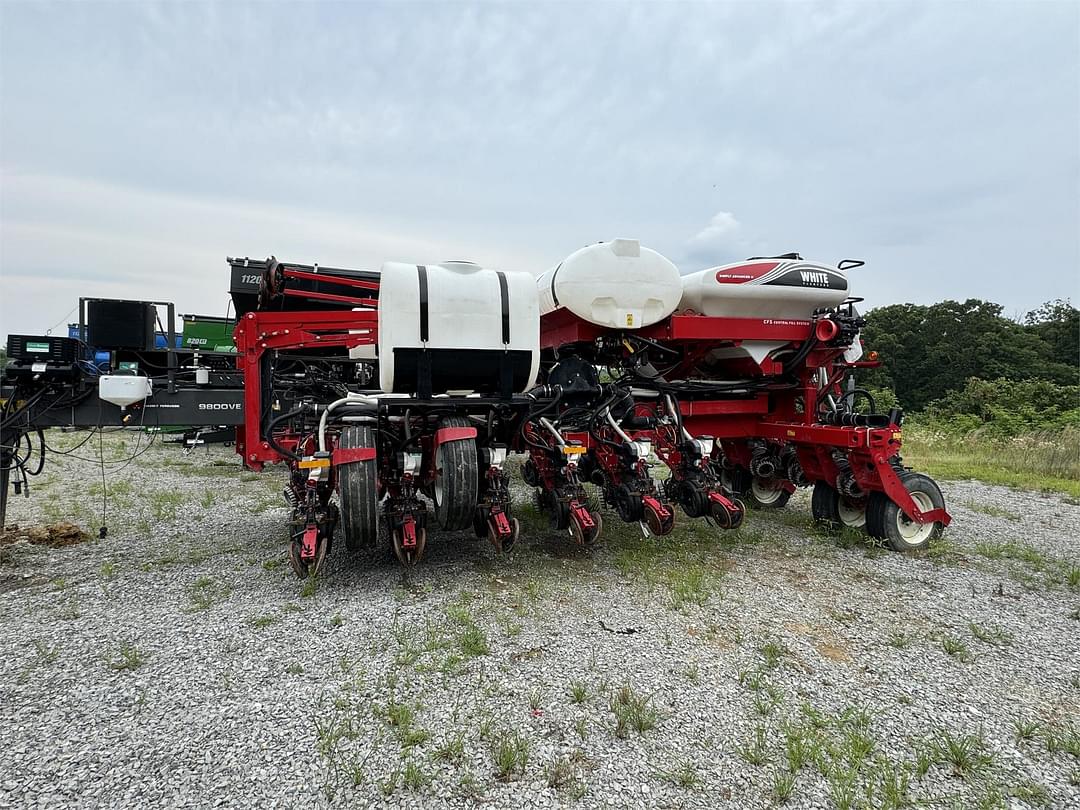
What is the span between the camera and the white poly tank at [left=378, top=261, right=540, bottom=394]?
4508mm

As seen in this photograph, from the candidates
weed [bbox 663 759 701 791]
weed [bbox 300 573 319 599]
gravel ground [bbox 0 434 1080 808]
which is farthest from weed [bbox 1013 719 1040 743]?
weed [bbox 300 573 319 599]

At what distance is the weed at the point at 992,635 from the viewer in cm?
368

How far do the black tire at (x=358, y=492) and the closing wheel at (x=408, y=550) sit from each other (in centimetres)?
30

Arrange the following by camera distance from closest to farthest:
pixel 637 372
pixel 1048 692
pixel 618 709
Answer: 1. pixel 618 709
2. pixel 1048 692
3. pixel 637 372

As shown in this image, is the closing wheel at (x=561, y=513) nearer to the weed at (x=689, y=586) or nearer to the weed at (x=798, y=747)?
the weed at (x=689, y=586)

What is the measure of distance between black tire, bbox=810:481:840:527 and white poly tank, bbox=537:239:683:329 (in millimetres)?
2653

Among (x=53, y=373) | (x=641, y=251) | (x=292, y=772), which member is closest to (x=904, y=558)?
(x=641, y=251)

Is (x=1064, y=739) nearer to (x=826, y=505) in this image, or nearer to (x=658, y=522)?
(x=658, y=522)

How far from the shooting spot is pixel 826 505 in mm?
6262

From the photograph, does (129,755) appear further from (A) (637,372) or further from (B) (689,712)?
(A) (637,372)

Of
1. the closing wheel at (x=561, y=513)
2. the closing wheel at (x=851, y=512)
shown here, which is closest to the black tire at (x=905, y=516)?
the closing wheel at (x=851, y=512)

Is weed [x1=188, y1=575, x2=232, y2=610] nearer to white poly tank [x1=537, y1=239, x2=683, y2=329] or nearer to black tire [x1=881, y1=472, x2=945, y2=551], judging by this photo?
white poly tank [x1=537, y1=239, x2=683, y2=329]

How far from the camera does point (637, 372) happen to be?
617 cm

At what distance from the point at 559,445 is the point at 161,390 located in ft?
11.0
